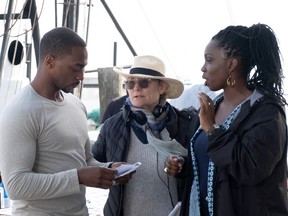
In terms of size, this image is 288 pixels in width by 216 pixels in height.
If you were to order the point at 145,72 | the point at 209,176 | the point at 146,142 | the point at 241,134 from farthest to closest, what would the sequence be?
1. the point at 145,72
2. the point at 146,142
3. the point at 209,176
4. the point at 241,134

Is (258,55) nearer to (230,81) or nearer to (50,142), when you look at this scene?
(230,81)

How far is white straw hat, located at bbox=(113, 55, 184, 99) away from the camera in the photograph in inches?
106

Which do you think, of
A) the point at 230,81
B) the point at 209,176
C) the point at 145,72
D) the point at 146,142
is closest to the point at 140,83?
the point at 145,72

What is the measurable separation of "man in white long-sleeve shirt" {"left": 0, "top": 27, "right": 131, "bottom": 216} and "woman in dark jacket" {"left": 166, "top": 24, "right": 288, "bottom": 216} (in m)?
0.44

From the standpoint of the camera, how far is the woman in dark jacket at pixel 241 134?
75.5 inches

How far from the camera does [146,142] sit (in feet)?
8.39

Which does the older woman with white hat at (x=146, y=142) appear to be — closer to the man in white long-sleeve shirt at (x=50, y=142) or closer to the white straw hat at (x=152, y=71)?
the white straw hat at (x=152, y=71)

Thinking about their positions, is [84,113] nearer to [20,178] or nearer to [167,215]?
[20,178]

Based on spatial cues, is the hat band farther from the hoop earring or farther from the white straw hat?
the hoop earring

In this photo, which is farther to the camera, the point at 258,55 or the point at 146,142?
the point at 146,142

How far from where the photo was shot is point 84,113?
7.76ft

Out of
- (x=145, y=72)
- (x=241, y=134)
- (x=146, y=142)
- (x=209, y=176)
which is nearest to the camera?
(x=241, y=134)

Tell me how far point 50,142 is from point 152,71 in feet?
2.93

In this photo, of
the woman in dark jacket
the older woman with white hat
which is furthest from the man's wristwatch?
the older woman with white hat
